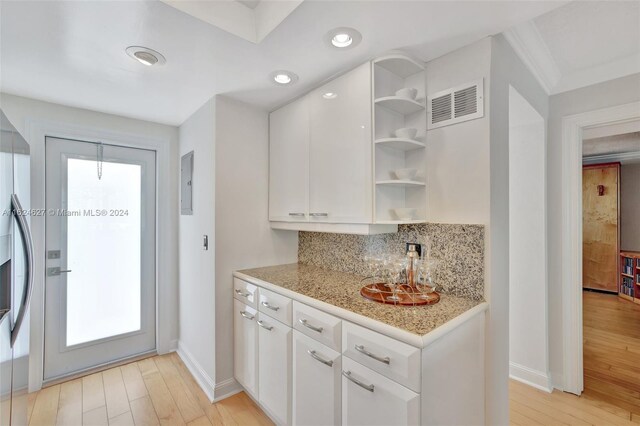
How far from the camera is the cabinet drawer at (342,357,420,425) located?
108 cm

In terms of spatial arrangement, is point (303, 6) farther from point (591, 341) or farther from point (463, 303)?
point (591, 341)

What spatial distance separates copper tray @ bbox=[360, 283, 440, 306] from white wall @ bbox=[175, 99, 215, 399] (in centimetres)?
121

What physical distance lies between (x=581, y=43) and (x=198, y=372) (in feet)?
11.7

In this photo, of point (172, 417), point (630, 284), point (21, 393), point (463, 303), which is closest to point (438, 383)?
point (463, 303)

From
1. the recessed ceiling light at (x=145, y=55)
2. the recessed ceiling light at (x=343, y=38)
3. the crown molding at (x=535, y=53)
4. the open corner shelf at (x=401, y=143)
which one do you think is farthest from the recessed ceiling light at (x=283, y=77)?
the crown molding at (x=535, y=53)

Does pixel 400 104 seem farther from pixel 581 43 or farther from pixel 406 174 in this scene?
pixel 581 43

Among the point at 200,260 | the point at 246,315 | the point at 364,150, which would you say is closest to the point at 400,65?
the point at 364,150

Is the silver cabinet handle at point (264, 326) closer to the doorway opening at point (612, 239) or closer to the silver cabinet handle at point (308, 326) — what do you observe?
the silver cabinet handle at point (308, 326)

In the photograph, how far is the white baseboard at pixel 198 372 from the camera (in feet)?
7.02

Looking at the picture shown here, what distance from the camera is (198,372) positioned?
7.77 ft

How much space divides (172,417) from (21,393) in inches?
34.0

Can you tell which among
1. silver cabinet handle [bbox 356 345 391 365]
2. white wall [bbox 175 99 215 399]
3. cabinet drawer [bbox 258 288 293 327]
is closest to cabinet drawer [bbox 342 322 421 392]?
silver cabinet handle [bbox 356 345 391 365]

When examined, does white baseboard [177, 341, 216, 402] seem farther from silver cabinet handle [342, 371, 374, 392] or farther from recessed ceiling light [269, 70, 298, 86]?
recessed ceiling light [269, 70, 298, 86]

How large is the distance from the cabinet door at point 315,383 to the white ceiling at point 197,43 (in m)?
1.57
